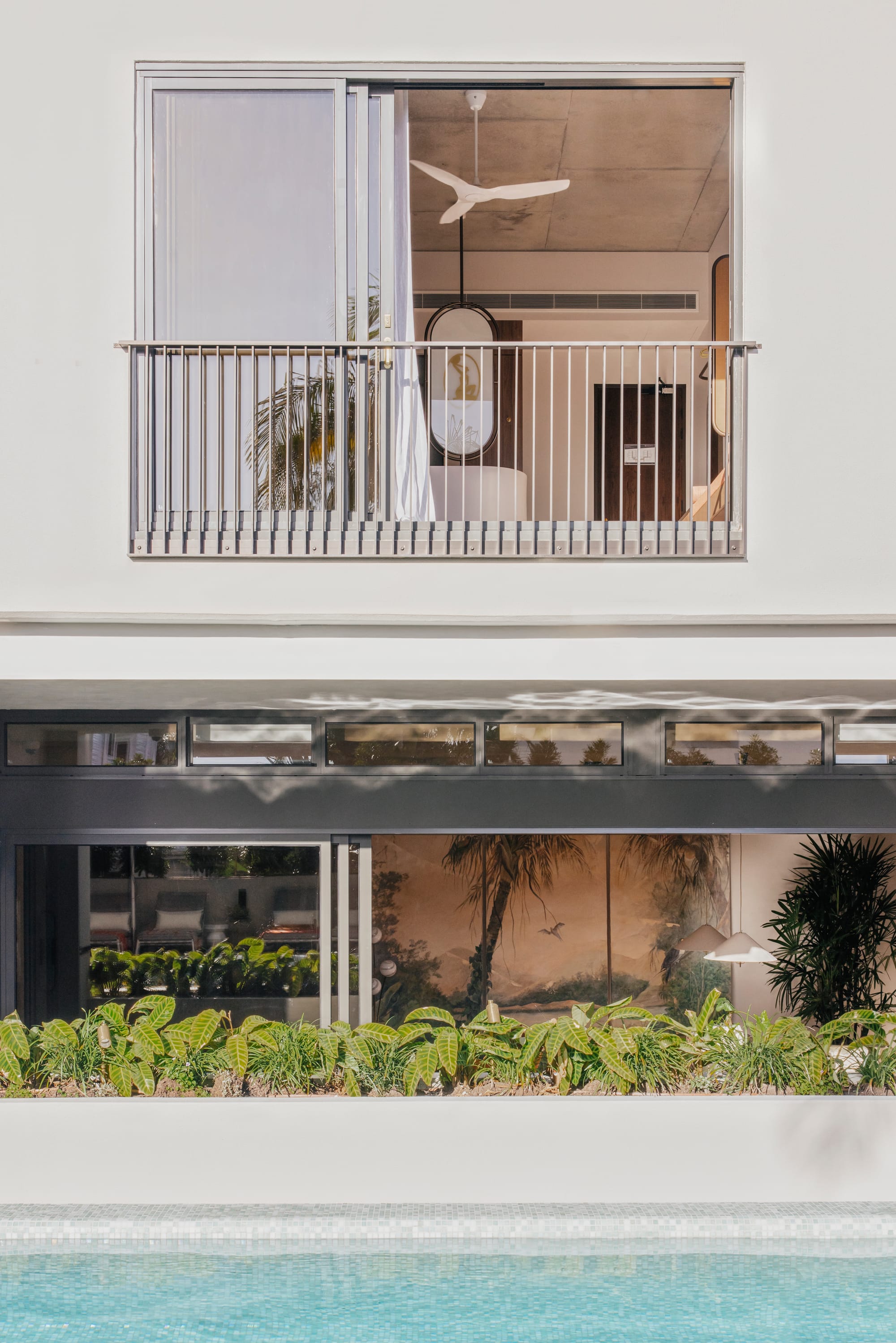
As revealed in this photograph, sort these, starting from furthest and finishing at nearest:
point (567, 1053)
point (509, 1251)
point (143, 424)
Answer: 1. point (567, 1053)
2. point (143, 424)
3. point (509, 1251)

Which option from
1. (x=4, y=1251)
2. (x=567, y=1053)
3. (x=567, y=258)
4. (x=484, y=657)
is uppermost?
(x=567, y=258)

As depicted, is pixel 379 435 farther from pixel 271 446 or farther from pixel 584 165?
pixel 584 165

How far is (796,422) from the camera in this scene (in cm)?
554

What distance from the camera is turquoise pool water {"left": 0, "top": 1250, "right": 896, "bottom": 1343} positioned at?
4520mm

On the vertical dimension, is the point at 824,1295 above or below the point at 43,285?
below

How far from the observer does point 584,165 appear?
26.2 ft

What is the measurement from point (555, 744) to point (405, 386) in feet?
7.81

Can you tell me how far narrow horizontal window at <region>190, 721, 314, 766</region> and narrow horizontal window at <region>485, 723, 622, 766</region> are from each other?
1.15 meters

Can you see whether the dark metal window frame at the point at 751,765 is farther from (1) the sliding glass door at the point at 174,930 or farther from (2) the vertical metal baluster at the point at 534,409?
(1) the sliding glass door at the point at 174,930

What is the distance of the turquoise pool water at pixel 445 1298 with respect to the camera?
4.52 m

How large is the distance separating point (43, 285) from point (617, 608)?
11.0 ft

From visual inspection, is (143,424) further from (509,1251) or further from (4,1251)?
(509,1251)

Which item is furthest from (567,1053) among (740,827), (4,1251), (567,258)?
(567,258)

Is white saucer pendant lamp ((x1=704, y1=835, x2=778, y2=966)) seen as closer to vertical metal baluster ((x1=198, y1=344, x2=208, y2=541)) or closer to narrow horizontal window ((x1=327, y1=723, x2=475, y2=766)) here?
narrow horizontal window ((x1=327, y1=723, x2=475, y2=766))
